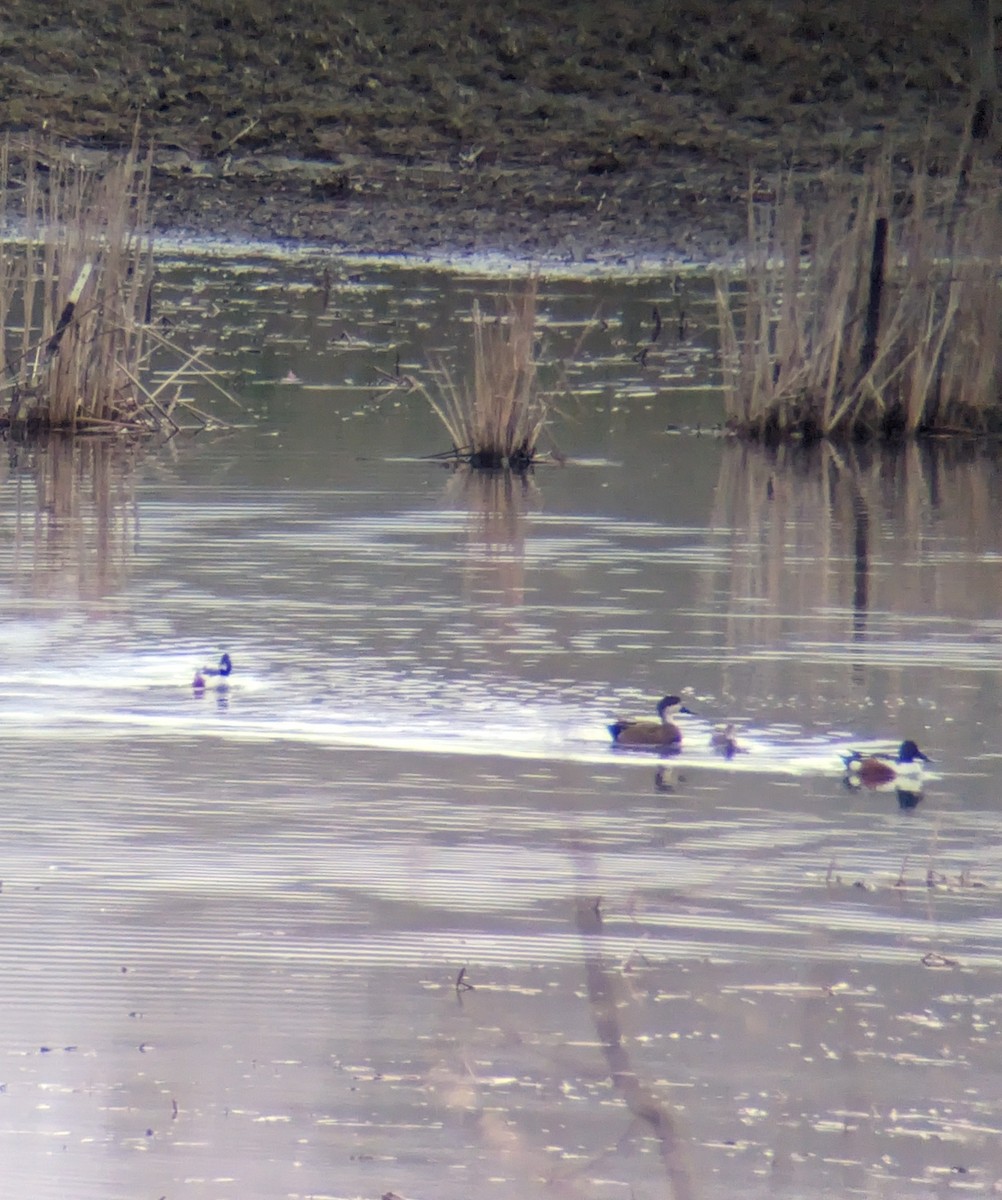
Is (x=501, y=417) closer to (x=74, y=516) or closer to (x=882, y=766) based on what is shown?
(x=74, y=516)

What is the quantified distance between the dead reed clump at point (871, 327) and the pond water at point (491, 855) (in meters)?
2.62

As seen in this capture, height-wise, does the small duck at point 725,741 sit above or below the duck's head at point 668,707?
below

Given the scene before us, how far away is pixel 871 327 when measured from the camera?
42.3ft

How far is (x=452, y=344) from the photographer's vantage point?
56.0 ft

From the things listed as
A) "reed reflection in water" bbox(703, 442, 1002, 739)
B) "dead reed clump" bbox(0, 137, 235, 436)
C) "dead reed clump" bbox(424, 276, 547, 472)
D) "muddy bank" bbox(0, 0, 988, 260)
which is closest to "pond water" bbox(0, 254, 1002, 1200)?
"reed reflection in water" bbox(703, 442, 1002, 739)

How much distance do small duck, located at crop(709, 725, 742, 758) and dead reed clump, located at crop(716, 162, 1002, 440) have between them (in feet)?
21.4

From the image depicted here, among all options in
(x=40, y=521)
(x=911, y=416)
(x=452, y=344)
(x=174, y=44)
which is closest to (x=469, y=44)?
(x=174, y=44)

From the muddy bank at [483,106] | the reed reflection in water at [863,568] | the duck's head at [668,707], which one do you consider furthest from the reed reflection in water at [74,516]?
the muddy bank at [483,106]

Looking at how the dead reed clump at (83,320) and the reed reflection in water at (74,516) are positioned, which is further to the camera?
the dead reed clump at (83,320)

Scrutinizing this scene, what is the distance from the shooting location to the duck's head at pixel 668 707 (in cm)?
614

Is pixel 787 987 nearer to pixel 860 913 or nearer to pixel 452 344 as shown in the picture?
pixel 860 913

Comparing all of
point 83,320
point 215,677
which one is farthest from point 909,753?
point 83,320

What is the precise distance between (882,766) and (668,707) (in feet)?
1.90

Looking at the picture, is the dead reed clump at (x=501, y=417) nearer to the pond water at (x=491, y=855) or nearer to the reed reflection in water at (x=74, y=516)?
the reed reflection in water at (x=74, y=516)
